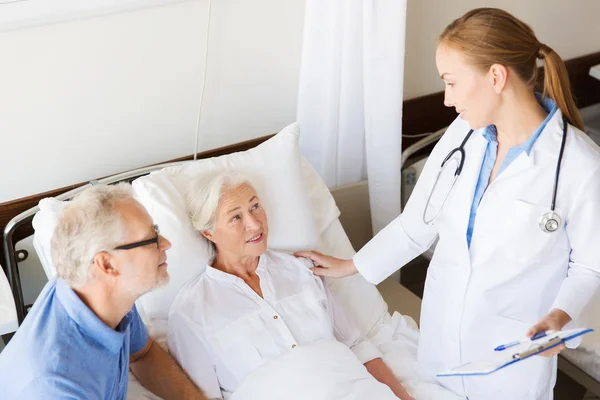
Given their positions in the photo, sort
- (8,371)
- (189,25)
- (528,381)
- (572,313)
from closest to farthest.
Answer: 1. (8,371)
2. (572,313)
3. (528,381)
4. (189,25)

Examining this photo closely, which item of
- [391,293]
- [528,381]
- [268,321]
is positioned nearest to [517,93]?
[528,381]

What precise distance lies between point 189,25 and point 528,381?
4.88ft

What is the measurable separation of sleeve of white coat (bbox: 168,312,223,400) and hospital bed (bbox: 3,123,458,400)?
0.32 feet

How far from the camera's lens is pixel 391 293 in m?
2.73

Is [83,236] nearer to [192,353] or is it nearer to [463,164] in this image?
[192,353]

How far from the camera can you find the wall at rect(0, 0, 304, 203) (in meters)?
2.26

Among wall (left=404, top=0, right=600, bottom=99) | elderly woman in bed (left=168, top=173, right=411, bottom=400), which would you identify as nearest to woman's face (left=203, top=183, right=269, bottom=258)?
elderly woman in bed (left=168, top=173, right=411, bottom=400)

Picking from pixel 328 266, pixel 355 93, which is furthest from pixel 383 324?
pixel 355 93

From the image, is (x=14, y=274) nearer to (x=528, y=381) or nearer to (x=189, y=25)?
(x=189, y=25)

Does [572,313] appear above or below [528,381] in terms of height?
above

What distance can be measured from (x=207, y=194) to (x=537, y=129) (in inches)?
35.7

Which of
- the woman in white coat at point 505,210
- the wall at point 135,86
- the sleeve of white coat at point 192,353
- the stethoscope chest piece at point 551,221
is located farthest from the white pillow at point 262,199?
the stethoscope chest piece at point 551,221

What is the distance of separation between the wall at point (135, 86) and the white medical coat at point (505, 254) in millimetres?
796

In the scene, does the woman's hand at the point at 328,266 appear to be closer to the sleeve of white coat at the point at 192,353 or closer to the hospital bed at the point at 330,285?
Result: the hospital bed at the point at 330,285
